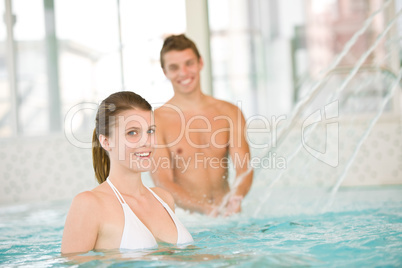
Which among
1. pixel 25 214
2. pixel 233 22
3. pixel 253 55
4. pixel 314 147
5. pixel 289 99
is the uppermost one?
pixel 233 22

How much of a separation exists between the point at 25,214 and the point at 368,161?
11.5 feet

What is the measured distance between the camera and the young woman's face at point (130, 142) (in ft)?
5.83

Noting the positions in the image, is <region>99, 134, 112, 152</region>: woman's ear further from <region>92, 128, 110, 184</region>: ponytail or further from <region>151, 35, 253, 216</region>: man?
<region>151, 35, 253, 216</region>: man

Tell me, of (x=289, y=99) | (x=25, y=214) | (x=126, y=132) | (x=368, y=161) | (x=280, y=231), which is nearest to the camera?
(x=126, y=132)

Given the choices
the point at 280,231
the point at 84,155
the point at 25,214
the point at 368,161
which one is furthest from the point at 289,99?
the point at 280,231

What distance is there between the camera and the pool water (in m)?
1.71

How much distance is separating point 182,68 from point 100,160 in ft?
4.79

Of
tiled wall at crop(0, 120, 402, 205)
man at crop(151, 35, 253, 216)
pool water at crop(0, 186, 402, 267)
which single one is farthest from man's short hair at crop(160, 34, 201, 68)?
tiled wall at crop(0, 120, 402, 205)

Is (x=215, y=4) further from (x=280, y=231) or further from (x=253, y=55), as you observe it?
(x=280, y=231)

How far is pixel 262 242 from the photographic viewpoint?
2.17 m

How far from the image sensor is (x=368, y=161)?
540cm

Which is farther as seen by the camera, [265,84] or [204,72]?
[265,84]

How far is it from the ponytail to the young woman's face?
76mm

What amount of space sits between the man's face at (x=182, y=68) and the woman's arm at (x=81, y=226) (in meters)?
1.68
